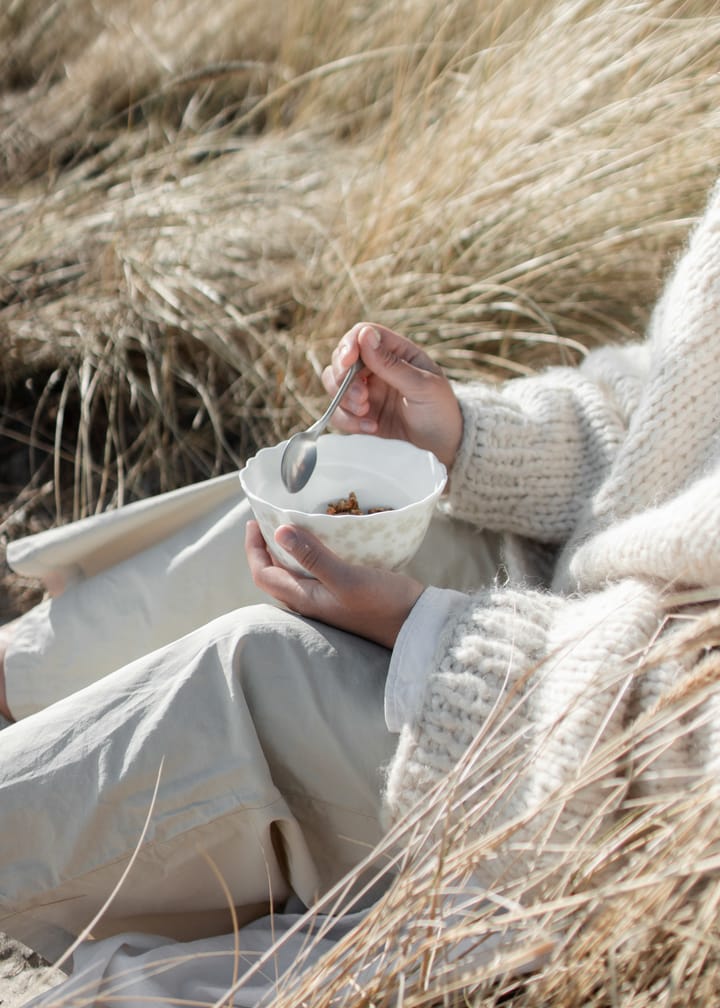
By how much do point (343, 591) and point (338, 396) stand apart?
0.29 meters

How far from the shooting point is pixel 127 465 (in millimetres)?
1687

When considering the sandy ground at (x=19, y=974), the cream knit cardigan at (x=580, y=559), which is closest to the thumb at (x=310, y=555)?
the cream knit cardigan at (x=580, y=559)

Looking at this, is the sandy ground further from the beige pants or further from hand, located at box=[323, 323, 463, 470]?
hand, located at box=[323, 323, 463, 470]

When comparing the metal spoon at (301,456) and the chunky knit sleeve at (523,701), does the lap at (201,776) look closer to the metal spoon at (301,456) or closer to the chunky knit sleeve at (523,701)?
the chunky knit sleeve at (523,701)

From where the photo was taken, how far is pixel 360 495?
109 cm

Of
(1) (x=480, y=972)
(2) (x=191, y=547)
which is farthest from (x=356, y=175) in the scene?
(1) (x=480, y=972)

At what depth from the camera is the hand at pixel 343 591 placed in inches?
33.9

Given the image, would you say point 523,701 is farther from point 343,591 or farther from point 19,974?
point 19,974

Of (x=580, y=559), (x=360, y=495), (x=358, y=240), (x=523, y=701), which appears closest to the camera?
(x=523, y=701)

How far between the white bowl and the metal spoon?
16 millimetres

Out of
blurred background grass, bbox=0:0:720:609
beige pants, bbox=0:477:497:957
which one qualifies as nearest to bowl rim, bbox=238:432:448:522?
beige pants, bbox=0:477:497:957

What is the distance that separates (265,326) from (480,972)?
1362 mm

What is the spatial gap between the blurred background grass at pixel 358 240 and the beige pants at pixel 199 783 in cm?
77

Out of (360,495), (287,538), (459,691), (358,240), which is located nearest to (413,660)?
(459,691)
